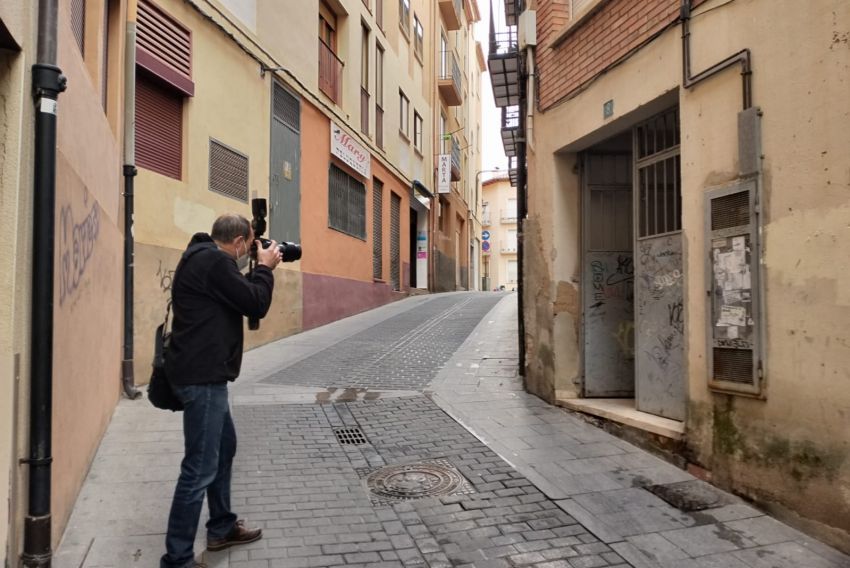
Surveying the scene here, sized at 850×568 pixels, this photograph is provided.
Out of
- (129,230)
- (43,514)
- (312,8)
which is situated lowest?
(43,514)

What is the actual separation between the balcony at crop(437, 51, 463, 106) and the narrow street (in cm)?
2080

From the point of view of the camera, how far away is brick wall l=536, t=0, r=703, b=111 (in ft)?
18.4

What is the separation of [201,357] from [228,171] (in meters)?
7.33

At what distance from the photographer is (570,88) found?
697 cm

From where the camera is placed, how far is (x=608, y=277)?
7.13m

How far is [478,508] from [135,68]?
659 cm

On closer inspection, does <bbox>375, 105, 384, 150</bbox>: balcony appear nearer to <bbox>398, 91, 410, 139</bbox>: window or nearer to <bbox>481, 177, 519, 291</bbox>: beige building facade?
<bbox>398, 91, 410, 139</bbox>: window

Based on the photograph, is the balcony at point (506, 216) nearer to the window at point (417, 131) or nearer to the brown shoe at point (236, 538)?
the window at point (417, 131)

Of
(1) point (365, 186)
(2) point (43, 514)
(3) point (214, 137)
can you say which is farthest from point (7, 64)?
(1) point (365, 186)

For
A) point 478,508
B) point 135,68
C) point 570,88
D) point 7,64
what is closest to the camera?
point 7,64

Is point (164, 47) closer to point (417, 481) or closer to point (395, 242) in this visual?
point (417, 481)

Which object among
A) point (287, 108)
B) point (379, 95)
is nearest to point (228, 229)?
point (287, 108)

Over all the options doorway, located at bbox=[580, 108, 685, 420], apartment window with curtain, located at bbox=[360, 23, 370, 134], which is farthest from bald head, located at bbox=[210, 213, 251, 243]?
apartment window with curtain, located at bbox=[360, 23, 370, 134]

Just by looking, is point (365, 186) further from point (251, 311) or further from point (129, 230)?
point (251, 311)
